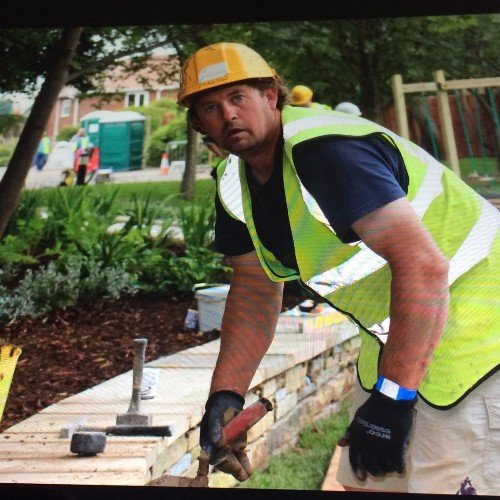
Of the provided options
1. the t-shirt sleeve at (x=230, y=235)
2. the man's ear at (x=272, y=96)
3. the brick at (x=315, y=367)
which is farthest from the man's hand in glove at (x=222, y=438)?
the brick at (x=315, y=367)

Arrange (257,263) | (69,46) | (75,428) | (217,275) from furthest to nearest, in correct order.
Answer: (217,275)
(69,46)
(75,428)
(257,263)

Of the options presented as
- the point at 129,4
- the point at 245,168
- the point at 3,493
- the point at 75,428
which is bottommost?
the point at 3,493

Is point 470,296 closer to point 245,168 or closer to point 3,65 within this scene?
point 245,168

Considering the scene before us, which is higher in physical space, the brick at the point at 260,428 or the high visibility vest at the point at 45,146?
the high visibility vest at the point at 45,146

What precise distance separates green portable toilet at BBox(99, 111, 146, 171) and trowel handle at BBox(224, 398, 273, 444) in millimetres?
1346

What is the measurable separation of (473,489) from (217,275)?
176 centimetres

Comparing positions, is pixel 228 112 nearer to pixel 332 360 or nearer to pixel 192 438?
pixel 192 438

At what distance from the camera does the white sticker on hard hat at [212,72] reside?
1.83 m

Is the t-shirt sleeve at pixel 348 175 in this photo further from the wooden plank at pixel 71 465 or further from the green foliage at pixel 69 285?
the green foliage at pixel 69 285

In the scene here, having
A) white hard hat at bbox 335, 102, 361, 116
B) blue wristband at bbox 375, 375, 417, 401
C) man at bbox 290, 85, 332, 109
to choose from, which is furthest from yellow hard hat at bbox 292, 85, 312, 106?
blue wristband at bbox 375, 375, 417, 401

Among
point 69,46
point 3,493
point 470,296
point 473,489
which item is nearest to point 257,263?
point 470,296

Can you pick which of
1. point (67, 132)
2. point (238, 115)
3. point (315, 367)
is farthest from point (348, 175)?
point (67, 132)

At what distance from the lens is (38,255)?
10.9 feet

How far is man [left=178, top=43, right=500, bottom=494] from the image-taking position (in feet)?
4.70
